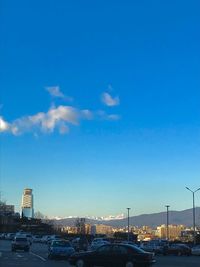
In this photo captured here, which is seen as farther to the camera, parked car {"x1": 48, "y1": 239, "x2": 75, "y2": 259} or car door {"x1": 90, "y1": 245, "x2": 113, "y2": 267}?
parked car {"x1": 48, "y1": 239, "x2": 75, "y2": 259}

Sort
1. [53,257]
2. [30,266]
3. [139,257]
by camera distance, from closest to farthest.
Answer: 1. [139,257]
2. [30,266]
3. [53,257]

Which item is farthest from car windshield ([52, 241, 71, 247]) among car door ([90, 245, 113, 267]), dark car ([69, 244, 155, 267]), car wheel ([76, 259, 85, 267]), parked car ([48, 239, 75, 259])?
car door ([90, 245, 113, 267])

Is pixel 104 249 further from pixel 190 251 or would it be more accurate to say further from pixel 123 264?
pixel 190 251

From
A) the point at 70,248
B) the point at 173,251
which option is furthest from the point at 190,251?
the point at 70,248

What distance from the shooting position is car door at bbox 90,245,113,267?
98.0 feet

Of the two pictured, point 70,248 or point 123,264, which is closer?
point 123,264

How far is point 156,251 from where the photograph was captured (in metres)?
63.6

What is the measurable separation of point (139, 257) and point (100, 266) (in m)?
2.36

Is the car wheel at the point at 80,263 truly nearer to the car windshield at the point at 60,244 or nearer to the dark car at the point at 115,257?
the dark car at the point at 115,257

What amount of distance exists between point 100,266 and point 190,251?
1469 inches

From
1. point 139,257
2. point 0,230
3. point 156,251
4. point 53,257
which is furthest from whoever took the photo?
point 0,230

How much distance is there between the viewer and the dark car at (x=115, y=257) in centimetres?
2934

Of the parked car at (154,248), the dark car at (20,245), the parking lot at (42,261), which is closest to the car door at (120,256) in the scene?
the parking lot at (42,261)

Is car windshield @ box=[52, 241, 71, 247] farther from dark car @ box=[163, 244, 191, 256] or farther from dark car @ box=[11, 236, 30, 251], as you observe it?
dark car @ box=[163, 244, 191, 256]
